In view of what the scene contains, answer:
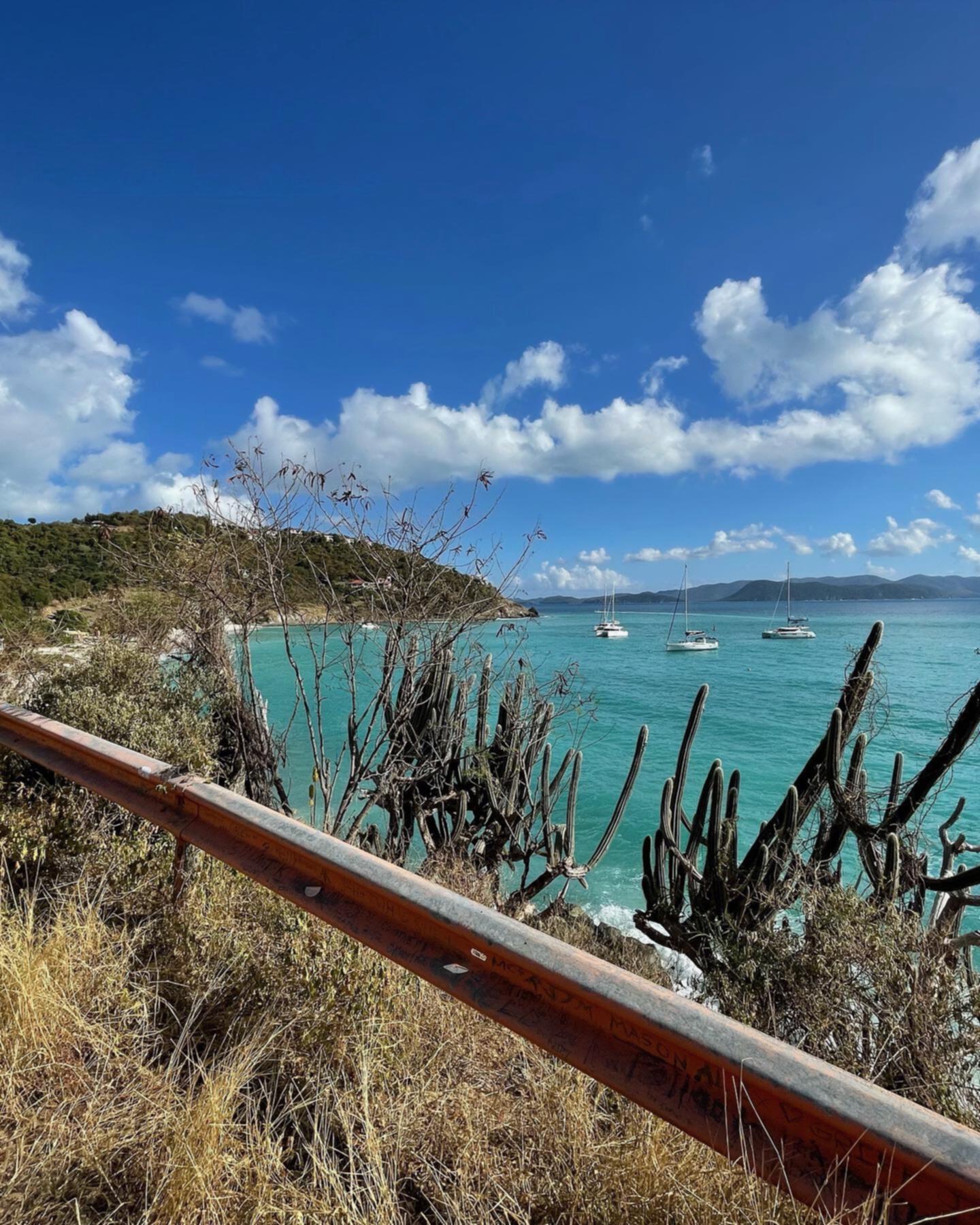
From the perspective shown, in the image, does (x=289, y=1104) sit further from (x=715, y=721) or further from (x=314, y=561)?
(x=715, y=721)

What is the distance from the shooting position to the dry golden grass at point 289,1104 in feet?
5.07

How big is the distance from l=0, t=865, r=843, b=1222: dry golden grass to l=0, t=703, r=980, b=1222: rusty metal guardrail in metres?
0.17

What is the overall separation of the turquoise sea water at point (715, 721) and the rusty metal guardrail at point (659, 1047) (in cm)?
573

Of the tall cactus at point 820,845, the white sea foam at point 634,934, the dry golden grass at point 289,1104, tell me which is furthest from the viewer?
the white sea foam at point 634,934

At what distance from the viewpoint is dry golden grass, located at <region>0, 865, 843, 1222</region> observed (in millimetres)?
1546

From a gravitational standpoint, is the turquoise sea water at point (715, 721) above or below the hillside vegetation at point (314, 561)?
below

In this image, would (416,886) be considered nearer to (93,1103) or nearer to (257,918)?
(93,1103)

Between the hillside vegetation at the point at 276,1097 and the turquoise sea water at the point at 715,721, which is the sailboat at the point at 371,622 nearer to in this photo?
the turquoise sea water at the point at 715,721

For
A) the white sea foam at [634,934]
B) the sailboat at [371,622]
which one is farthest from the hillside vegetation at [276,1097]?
the white sea foam at [634,934]

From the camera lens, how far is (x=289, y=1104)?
6.27ft

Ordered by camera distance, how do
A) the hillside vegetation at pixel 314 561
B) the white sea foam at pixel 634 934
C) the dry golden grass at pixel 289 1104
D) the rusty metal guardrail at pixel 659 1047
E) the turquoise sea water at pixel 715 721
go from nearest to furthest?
the rusty metal guardrail at pixel 659 1047
the dry golden grass at pixel 289 1104
the hillside vegetation at pixel 314 561
the white sea foam at pixel 634 934
the turquoise sea water at pixel 715 721

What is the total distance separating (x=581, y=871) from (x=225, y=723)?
5154mm

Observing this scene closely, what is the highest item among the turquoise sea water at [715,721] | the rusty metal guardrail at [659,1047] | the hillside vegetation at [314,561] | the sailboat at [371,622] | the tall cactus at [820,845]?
the hillside vegetation at [314,561]

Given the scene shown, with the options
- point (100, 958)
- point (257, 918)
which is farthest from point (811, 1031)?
point (100, 958)
